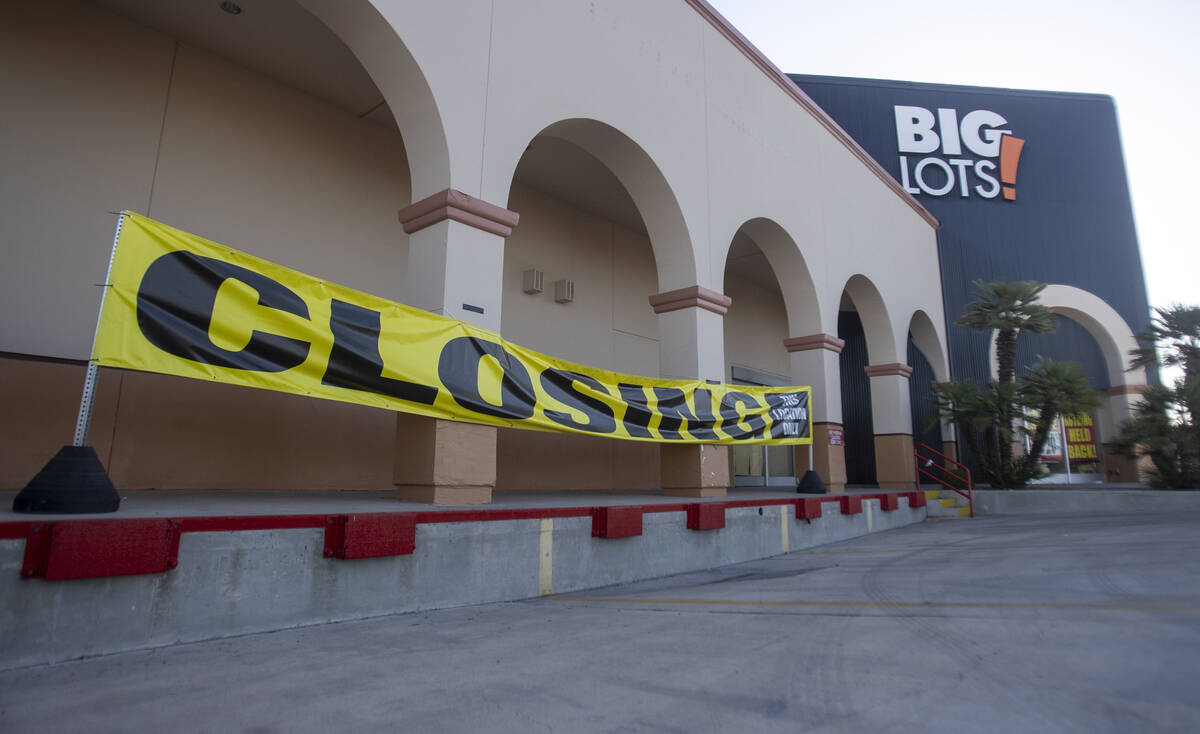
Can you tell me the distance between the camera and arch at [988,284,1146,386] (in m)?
18.4

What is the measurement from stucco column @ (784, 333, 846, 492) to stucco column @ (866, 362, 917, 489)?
108 inches

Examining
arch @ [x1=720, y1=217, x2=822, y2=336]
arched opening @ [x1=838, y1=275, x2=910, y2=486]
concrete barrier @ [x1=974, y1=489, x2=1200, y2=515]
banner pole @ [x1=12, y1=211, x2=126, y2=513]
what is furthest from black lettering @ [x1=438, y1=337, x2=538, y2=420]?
arched opening @ [x1=838, y1=275, x2=910, y2=486]

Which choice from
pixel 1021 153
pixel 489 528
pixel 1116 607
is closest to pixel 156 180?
pixel 489 528

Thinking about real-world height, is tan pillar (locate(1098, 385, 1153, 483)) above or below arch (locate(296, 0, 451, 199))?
below

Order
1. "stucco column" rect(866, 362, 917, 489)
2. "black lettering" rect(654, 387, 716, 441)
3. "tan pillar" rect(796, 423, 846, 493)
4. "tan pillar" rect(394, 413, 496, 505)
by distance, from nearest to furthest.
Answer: "tan pillar" rect(394, 413, 496, 505)
"black lettering" rect(654, 387, 716, 441)
"tan pillar" rect(796, 423, 846, 493)
"stucco column" rect(866, 362, 917, 489)

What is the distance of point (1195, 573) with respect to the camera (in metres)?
4.21

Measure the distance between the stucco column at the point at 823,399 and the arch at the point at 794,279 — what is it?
10.2 inches

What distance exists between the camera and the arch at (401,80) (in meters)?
5.11

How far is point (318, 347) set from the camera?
13.9ft

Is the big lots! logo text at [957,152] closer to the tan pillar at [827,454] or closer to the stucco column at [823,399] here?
the stucco column at [823,399]

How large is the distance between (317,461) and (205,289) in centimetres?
364

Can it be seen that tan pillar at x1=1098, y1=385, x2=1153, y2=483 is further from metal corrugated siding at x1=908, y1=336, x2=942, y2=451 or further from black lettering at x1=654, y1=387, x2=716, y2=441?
black lettering at x1=654, y1=387, x2=716, y2=441

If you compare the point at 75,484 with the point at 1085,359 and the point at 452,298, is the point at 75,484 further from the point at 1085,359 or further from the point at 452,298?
the point at 1085,359

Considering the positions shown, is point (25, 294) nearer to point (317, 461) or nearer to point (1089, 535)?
point (317, 461)
